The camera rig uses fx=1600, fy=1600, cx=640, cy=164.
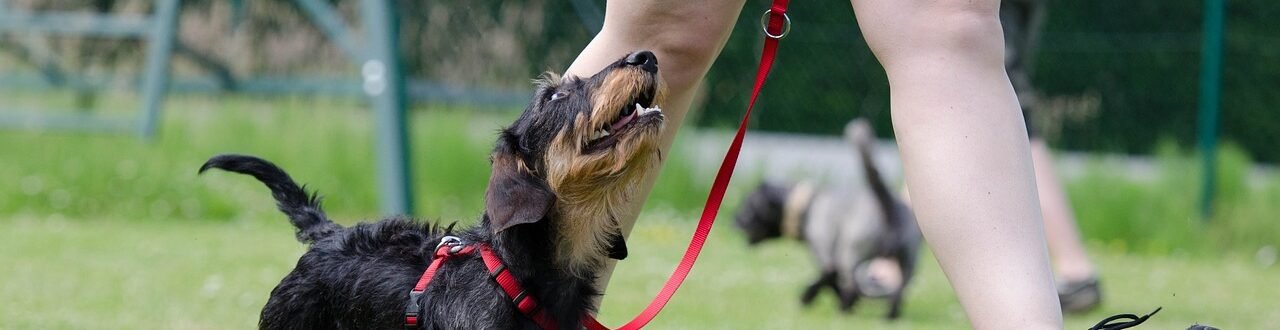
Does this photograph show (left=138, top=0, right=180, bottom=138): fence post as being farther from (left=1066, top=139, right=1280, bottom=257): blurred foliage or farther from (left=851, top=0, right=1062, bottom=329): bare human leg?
(left=851, top=0, right=1062, bottom=329): bare human leg

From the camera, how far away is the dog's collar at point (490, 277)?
315 centimetres

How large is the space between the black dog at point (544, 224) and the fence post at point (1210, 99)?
6.76 metres

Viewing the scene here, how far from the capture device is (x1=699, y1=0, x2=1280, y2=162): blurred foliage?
429 inches

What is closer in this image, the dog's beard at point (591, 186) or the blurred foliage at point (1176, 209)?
the dog's beard at point (591, 186)

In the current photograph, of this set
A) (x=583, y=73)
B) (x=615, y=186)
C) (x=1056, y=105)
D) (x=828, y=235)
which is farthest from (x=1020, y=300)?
Answer: (x=1056, y=105)

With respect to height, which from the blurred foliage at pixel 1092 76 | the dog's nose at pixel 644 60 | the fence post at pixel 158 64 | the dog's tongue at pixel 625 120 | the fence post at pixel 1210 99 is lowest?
the blurred foliage at pixel 1092 76

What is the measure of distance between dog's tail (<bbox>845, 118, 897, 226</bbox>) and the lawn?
1.36 feet

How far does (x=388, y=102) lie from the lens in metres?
7.82

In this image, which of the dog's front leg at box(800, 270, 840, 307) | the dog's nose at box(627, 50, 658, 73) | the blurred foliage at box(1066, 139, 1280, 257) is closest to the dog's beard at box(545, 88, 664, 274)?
the dog's nose at box(627, 50, 658, 73)

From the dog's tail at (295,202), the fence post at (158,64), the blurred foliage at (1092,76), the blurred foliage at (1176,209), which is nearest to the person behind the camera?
the dog's tail at (295,202)

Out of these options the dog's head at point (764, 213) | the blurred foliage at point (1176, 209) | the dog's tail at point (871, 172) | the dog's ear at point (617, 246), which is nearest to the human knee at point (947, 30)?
the dog's ear at point (617, 246)

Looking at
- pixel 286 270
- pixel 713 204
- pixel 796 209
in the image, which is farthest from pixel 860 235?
pixel 713 204

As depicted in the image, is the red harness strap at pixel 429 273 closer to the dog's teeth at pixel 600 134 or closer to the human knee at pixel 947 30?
the dog's teeth at pixel 600 134

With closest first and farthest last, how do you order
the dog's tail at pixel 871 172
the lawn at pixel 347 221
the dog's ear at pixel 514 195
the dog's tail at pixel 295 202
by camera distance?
the dog's ear at pixel 514 195
the dog's tail at pixel 295 202
the lawn at pixel 347 221
the dog's tail at pixel 871 172
